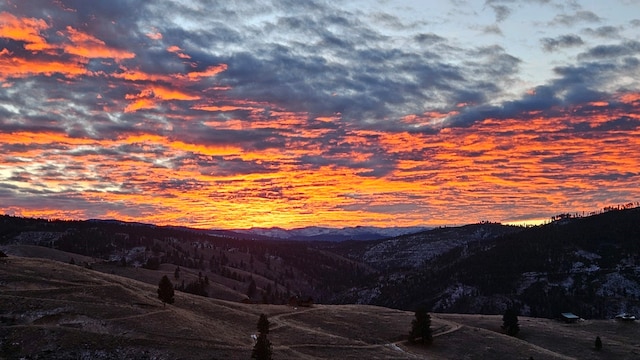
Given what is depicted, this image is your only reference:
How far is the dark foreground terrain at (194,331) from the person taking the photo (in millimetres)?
55250

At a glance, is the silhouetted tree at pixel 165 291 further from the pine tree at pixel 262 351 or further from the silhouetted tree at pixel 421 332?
the silhouetted tree at pixel 421 332

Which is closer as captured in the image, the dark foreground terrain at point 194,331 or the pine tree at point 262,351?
the dark foreground terrain at point 194,331

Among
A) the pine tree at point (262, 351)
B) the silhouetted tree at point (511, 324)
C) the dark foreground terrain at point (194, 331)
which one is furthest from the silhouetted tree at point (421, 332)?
the pine tree at point (262, 351)

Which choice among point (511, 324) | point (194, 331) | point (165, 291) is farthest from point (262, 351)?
point (511, 324)

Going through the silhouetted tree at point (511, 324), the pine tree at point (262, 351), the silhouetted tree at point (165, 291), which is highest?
the silhouetted tree at point (165, 291)

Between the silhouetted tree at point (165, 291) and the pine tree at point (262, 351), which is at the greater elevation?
the silhouetted tree at point (165, 291)

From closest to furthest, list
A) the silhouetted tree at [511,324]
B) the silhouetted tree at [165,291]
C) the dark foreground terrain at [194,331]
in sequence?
the dark foreground terrain at [194,331] < the silhouetted tree at [165,291] < the silhouetted tree at [511,324]

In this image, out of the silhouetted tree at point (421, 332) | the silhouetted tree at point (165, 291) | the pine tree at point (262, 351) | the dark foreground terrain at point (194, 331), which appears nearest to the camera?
the dark foreground terrain at point (194, 331)

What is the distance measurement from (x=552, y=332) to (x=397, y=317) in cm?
3358

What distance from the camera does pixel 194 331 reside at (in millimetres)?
64438

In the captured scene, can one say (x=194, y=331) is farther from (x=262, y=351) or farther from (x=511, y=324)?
(x=511, y=324)

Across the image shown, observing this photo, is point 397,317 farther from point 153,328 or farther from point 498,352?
point 153,328

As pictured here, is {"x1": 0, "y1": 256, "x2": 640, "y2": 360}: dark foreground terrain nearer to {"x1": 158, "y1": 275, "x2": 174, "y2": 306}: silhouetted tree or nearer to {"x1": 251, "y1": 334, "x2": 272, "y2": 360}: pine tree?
{"x1": 158, "y1": 275, "x2": 174, "y2": 306}: silhouetted tree

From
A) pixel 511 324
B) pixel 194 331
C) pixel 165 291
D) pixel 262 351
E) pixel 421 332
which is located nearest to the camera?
pixel 262 351
